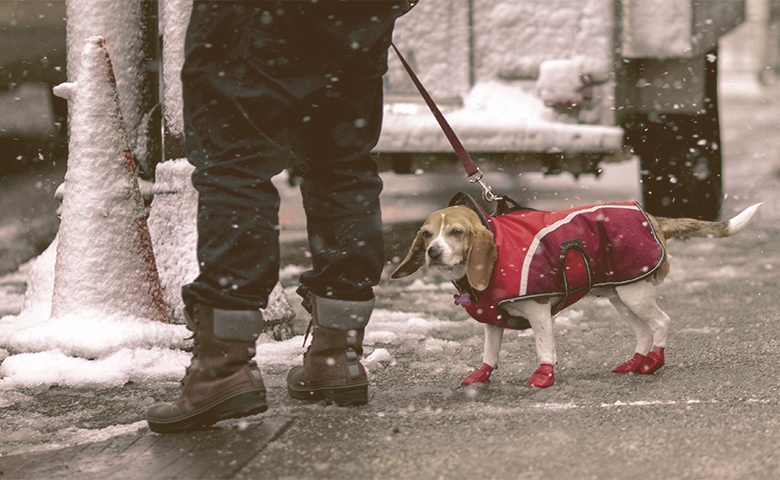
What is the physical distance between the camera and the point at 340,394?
3094 mm

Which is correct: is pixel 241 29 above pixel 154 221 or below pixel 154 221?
above

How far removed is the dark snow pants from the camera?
2.81 metres

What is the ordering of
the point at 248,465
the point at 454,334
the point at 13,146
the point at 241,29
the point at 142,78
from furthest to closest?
the point at 13,146 < the point at 142,78 < the point at 454,334 < the point at 241,29 < the point at 248,465

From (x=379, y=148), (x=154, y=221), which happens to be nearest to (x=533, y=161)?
(x=379, y=148)

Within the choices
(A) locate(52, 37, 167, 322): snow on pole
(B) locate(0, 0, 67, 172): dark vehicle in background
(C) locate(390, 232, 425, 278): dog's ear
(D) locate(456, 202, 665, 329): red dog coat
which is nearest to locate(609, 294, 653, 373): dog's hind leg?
(D) locate(456, 202, 665, 329): red dog coat

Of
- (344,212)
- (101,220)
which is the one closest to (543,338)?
(344,212)

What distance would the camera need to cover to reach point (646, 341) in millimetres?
3590

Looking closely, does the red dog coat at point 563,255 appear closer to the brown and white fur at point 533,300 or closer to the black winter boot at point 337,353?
the brown and white fur at point 533,300

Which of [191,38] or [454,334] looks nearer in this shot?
[191,38]

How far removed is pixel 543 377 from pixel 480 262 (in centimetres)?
43

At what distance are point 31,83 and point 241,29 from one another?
18.9 feet

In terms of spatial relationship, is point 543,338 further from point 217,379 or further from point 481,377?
point 217,379

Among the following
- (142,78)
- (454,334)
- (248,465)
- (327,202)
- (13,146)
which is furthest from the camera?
(13,146)

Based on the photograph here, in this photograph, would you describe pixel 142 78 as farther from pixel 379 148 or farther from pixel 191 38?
pixel 191 38
